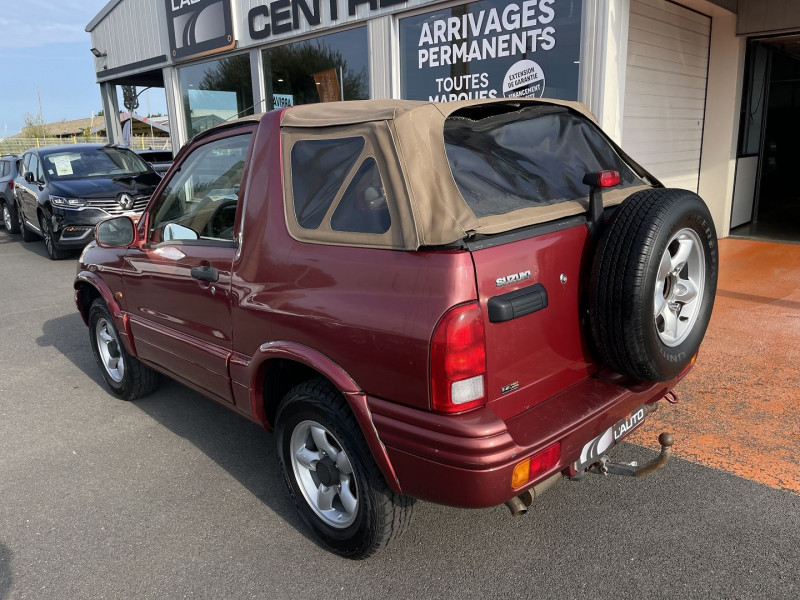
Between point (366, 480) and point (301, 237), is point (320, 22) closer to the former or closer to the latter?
point (301, 237)

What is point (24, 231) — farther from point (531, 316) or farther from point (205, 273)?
point (531, 316)

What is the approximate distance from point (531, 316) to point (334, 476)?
1.14 meters

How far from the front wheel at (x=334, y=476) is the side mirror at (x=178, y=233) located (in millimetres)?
1151

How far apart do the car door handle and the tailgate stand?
4.83 ft

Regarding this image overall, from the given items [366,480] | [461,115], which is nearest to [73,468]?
[366,480]

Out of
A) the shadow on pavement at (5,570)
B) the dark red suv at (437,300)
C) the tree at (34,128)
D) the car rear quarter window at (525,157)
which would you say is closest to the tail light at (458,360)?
the dark red suv at (437,300)

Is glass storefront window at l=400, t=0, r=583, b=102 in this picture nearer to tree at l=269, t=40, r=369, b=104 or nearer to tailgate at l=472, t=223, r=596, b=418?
tree at l=269, t=40, r=369, b=104

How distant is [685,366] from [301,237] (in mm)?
1779

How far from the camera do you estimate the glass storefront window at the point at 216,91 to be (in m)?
11.4

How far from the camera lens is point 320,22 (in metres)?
9.34

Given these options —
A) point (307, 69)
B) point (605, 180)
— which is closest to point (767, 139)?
point (307, 69)

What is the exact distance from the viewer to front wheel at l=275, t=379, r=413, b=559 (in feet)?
8.23

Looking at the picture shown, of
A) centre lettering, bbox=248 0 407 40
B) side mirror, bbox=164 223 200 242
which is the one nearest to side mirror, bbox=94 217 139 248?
side mirror, bbox=164 223 200 242

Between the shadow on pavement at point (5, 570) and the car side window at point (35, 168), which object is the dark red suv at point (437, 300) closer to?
the shadow on pavement at point (5, 570)
